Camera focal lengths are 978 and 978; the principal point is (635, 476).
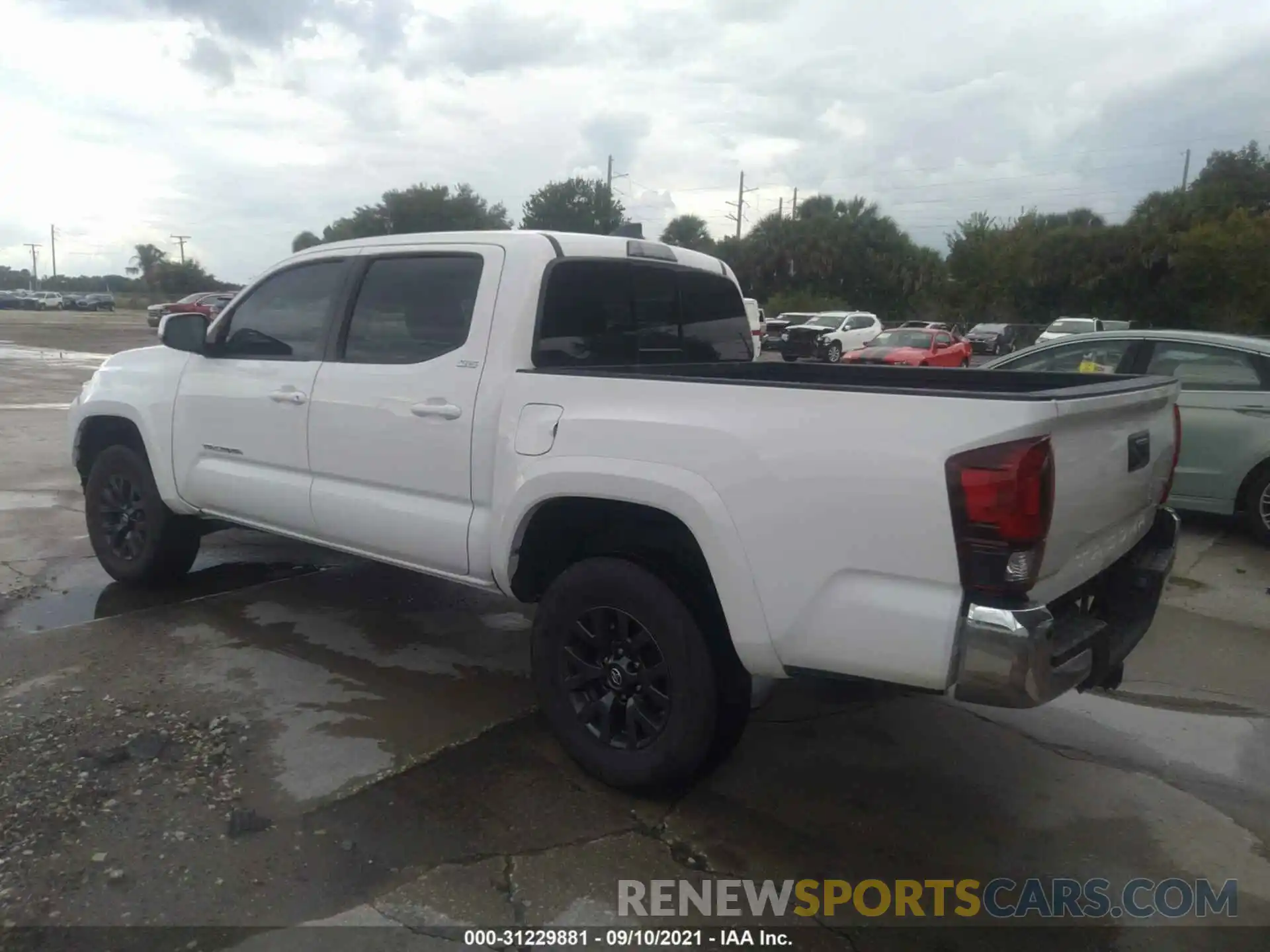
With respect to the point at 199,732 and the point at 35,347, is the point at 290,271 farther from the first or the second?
the point at 35,347

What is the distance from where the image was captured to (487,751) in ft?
12.3

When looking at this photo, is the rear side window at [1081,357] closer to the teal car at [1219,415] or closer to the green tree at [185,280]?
the teal car at [1219,415]

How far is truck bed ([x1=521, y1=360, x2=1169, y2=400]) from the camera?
3160 mm

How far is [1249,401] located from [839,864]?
577 cm

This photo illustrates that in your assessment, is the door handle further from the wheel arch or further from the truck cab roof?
the wheel arch

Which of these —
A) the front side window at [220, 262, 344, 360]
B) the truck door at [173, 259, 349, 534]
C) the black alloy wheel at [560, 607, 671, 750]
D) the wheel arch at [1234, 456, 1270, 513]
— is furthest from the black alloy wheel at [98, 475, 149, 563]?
the wheel arch at [1234, 456, 1270, 513]

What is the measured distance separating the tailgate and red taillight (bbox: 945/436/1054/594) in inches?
3.8

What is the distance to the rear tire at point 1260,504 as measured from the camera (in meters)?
7.02

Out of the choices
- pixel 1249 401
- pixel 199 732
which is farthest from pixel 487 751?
pixel 1249 401

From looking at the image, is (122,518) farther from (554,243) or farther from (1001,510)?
(1001,510)

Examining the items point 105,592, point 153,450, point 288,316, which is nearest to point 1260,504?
point 288,316

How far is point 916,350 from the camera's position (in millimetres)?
25312

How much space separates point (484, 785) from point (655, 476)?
1.31m

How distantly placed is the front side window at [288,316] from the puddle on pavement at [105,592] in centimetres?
155
